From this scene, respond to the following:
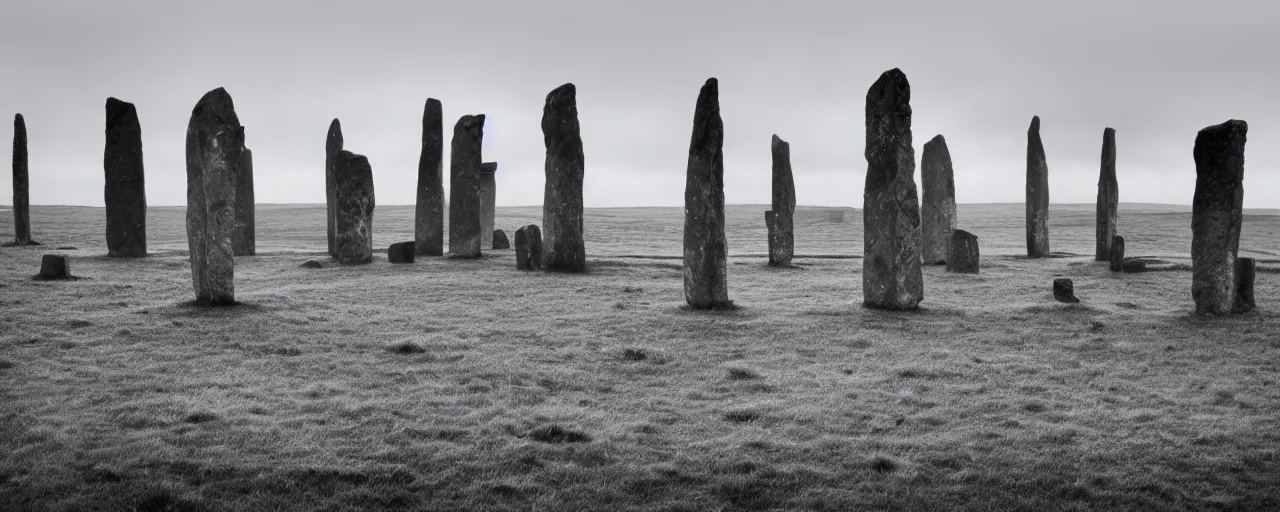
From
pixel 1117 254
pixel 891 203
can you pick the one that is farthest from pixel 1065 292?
pixel 1117 254

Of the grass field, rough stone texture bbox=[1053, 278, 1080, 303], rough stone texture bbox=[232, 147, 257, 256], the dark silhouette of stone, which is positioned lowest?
the grass field

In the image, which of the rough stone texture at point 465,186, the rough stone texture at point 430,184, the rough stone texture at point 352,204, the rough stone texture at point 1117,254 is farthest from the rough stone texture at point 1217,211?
the rough stone texture at point 430,184

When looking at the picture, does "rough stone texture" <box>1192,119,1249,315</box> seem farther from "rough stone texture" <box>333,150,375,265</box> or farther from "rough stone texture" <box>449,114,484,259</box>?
"rough stone texture" <box>333,150,375,265</box>

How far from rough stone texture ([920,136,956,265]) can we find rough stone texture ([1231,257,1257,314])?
9.88 metres

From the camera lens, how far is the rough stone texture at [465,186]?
23844 mm

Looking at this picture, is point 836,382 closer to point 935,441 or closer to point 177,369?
point 935,441

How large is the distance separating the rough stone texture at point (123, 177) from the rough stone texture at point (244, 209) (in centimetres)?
234

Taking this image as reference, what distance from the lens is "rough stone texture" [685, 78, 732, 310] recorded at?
14.4m

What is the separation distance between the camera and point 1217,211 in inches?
530

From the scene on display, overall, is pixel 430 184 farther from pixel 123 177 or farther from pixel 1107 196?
pixel 1107 196

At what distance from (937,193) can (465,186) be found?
40.8 feet

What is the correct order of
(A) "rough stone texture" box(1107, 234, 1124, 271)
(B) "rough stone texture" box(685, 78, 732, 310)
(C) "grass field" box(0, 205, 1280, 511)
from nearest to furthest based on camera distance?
(C) "grass field" box(0, 205, 1280, 511)
(B) "rough stone texture" box(685, 78, 732, 310)
(A) "rough stone texture" box(1107, 234, 1124, 271)

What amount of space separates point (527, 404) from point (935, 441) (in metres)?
3.62

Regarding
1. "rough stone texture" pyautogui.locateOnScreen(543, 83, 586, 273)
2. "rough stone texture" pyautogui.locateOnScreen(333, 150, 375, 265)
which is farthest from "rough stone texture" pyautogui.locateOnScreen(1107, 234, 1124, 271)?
"rough stone texture" pyautogui.locateOnScreen(333, 150, 375, 265)
